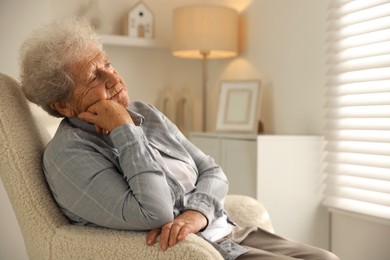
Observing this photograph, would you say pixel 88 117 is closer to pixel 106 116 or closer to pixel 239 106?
pixel 106 116

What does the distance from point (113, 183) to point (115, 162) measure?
0.12 m

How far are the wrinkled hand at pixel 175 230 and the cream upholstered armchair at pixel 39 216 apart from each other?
0.02 metres

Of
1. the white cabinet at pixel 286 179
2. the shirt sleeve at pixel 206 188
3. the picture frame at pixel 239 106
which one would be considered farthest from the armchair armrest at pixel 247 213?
the picture frame at pixel 239 106

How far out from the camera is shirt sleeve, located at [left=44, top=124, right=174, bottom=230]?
125cm

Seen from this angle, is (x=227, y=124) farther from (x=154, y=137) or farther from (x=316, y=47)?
(x=154, y=137)

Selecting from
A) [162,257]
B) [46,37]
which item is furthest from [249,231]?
[46,37]

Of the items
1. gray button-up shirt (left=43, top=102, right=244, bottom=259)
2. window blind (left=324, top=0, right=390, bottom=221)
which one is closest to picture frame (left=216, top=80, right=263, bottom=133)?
window blind (left=324, top=0, right=390, bottom=221)

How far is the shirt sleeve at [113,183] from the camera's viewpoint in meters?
1.25

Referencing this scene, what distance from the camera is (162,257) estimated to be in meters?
1.20

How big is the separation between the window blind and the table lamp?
32.9 inches

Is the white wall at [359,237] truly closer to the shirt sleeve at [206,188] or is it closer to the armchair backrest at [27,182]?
the shirt sleeve at [206,188]

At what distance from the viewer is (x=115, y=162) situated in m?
1.38

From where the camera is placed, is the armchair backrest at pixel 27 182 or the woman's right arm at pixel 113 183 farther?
the armchair backrest at pixel 27 182

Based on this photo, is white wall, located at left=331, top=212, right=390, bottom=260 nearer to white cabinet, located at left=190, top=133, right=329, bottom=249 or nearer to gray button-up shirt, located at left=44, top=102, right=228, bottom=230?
white cabinet, located at left=190, top=133, right=329, bottom=249
